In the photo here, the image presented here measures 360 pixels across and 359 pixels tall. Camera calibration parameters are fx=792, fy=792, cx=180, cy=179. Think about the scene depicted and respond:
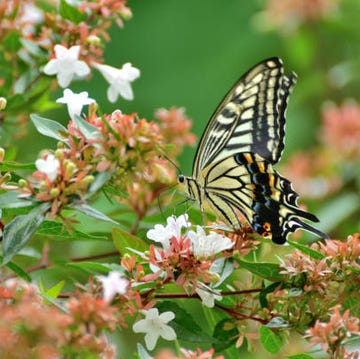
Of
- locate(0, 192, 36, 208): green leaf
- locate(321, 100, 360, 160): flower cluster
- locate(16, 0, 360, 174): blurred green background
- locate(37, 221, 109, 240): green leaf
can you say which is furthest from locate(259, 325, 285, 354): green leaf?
locate(16, 0, 360, 174): blurred green background

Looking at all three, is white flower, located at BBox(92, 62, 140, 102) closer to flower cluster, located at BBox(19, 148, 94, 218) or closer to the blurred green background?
flower cluster, located at BBox(19, 148, 94, 218)

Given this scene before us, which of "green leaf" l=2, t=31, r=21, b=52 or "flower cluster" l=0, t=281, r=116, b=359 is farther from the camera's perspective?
"green leaf" l=2, t=31, r=21, b=52

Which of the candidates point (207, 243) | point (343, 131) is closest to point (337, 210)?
point (343, 131)

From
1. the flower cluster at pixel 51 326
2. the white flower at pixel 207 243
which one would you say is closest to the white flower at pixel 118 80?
the white flower at pixel 207 243

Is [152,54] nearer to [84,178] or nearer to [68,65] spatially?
[68,65]

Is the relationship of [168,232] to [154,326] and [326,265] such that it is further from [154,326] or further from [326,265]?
[326,265]

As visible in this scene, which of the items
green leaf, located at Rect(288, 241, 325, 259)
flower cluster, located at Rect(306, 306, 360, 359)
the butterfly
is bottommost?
flower cluster, located at Rect(306, 306, 360, 359)

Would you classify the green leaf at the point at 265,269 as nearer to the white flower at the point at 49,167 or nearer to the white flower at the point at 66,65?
the white flower at the point at 49,167

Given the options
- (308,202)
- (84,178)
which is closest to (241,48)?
(308,202)
